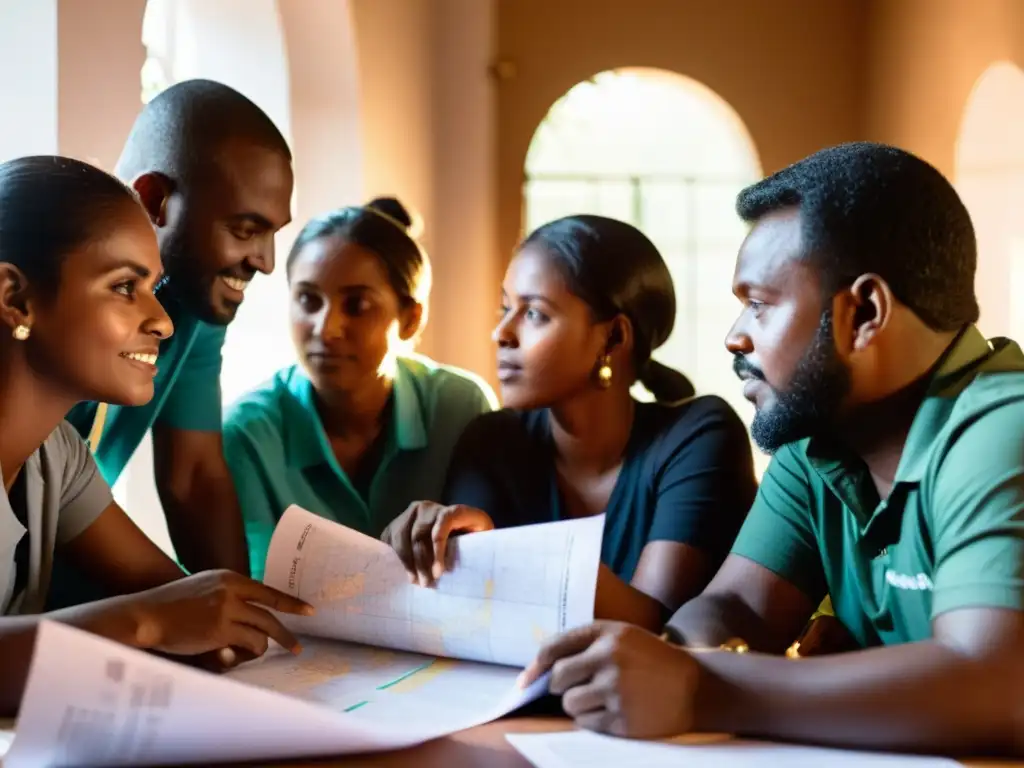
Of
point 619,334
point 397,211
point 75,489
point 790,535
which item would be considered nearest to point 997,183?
point 397,211

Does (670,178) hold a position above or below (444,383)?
above

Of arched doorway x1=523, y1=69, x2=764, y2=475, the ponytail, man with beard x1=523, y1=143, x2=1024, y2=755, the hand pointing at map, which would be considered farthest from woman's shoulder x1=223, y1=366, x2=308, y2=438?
arched doorway x1=523, y1=69, x2=764, y2=475

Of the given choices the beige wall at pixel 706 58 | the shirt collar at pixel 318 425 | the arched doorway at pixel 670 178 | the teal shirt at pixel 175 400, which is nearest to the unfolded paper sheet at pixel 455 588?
the teal shirt at pixel 175 400

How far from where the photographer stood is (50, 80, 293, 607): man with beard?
1375mm

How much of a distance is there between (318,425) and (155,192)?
1.50 ft

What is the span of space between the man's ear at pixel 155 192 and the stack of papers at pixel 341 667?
1.55 feet

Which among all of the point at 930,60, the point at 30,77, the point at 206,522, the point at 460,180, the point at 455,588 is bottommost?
the point at 206,522

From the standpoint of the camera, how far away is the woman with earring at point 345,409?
1652 millimetres

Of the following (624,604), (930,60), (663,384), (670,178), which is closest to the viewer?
(624,604)

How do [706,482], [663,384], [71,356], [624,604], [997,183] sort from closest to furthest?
[71,356], [624,604], [706,482], [663,384], [997,183]

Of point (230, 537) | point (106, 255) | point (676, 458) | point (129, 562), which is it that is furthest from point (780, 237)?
point (230, 537)

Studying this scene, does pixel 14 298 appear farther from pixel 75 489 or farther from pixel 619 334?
pixel 619 334

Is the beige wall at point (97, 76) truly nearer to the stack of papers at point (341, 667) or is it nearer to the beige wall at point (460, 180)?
the stack of papers at point (341, 667)

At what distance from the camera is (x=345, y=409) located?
5.69 ft
